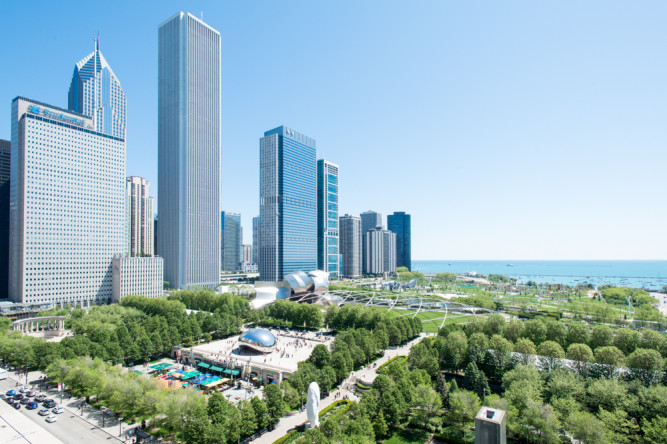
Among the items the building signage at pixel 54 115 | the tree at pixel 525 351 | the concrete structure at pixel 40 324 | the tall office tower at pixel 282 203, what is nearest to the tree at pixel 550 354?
the tree at pixel 525 351

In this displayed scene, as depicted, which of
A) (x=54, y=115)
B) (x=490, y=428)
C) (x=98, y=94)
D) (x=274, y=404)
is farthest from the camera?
(x=98, y=94)

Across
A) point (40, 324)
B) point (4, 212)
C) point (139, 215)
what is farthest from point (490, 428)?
point (139, 215)

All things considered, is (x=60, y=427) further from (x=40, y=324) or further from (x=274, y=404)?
(x=40, y=324)

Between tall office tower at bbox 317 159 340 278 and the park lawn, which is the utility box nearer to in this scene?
the park lawn

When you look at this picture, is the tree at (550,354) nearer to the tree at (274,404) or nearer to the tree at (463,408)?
the tree at (463,408)

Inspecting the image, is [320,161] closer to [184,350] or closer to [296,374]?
[184,350]

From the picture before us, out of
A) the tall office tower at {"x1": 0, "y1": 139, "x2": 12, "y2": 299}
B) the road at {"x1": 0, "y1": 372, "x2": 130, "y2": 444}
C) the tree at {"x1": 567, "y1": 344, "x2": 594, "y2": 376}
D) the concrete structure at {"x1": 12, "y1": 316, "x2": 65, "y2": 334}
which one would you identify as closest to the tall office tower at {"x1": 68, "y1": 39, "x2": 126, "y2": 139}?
the tall office tower at {"x1": 0, "y1": 139, "x2": 12, "y2": 299}
